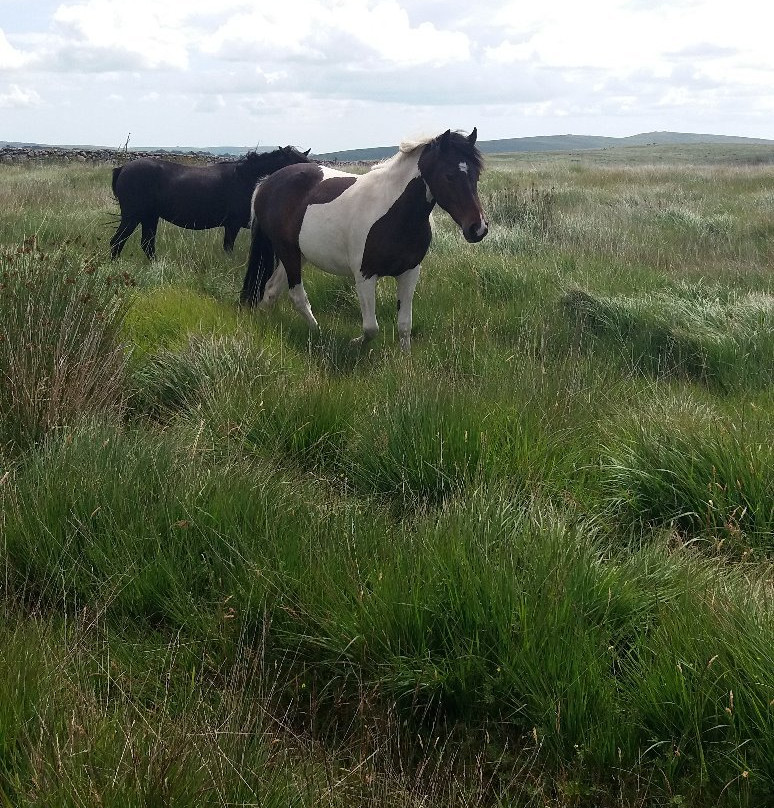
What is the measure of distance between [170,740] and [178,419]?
104 inches

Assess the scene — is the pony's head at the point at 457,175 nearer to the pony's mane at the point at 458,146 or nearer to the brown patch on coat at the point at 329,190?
the pony's mane at the point at 458,146

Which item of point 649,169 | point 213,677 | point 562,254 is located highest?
point 649,169

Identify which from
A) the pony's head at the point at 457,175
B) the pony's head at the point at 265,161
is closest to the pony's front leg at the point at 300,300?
the pony's head at the point at 457,175

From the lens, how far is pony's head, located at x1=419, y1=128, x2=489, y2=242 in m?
5.58

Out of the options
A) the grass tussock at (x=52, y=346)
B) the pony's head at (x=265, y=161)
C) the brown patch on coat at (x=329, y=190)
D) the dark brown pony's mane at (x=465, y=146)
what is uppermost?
the pony's head at (x=265, y=161)

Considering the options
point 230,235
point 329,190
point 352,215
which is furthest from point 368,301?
point 230,235

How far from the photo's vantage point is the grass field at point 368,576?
6.20 feet

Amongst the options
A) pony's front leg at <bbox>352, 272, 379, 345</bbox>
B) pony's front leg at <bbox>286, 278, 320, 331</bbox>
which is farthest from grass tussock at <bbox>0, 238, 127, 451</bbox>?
pony's front leg at <bbox>286, 278, 320, 331</bbox>

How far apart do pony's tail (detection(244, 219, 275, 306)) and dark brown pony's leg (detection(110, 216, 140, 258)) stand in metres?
2.93

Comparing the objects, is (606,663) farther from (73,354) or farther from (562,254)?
(562,254)

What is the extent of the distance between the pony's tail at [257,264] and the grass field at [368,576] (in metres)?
2.25

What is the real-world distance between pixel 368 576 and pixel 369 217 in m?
4.36

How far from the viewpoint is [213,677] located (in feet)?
7.58

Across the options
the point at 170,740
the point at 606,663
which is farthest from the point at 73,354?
the point at 606,663
